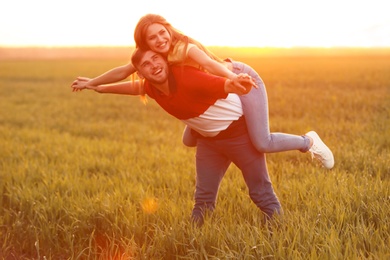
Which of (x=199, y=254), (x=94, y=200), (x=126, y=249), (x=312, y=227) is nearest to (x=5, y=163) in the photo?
(x=94, y=200)

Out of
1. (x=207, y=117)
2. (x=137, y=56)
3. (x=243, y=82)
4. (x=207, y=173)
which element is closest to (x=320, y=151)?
(x=207, y=173)

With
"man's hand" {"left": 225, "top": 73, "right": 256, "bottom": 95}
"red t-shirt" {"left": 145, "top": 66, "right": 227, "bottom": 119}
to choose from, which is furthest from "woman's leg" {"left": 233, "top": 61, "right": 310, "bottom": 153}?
"man's hand" {"left": 225, "top": 73, "right": 256, "bottom": 95}

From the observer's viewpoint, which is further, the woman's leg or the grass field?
the woman's leg

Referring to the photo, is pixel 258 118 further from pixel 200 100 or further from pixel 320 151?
pixel 320 151

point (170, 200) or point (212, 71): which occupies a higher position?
point (212, 71)

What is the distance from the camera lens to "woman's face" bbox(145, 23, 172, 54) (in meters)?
2.84

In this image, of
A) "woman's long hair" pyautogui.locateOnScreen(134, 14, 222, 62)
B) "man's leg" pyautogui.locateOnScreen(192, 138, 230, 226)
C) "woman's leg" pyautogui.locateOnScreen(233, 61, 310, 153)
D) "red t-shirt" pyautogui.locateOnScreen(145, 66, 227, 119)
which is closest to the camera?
"red t-shirt" pyautogui.locateOnScreen(145, 66, 227, 119)

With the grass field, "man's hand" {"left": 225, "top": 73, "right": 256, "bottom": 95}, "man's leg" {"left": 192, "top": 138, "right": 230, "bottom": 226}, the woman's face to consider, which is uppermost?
the woman's face

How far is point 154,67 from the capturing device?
2.90m

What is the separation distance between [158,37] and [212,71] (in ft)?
1.36

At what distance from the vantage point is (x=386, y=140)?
612 cm

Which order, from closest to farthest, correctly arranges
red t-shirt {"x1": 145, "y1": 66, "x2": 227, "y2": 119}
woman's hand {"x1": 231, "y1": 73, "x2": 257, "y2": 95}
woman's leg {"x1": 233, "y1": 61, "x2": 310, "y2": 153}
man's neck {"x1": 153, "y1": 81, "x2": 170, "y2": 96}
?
woman's hand {"x1": 231, "y1": 73, "x2": 257, "y2": 95}, red t-shirt {"x1": 145, "y1": 66, "x2": 227, "y2": 119}, man's neck {"x1": 153, "y1": 81, "x2": 170, "y2": 96}, woman's leg {"x1": 233, "y1": 61, "x2": 310, "y2": 153}

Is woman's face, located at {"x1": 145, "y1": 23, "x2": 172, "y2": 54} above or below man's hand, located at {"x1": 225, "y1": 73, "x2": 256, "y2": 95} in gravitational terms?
above

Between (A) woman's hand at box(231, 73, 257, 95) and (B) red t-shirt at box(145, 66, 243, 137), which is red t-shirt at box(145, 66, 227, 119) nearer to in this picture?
(B) red t-shirt at box(145, 66, 243, 137)
